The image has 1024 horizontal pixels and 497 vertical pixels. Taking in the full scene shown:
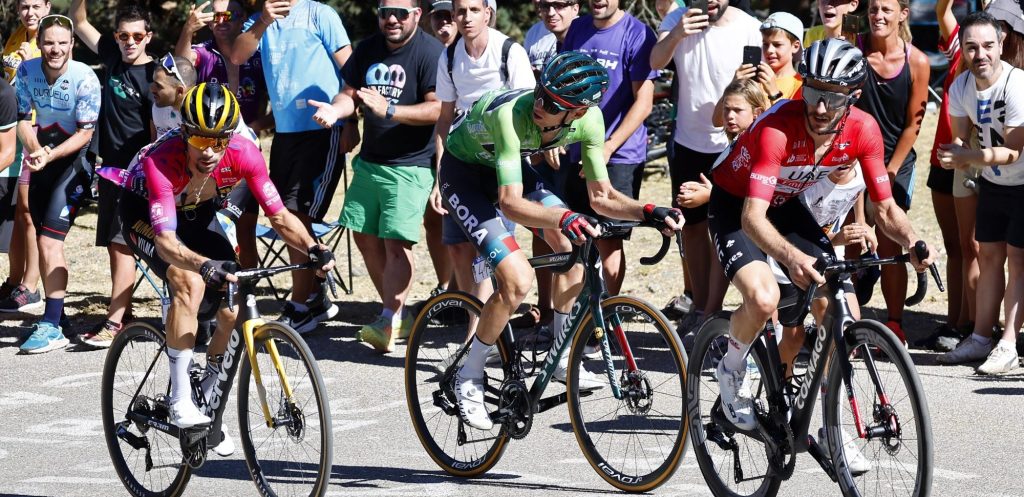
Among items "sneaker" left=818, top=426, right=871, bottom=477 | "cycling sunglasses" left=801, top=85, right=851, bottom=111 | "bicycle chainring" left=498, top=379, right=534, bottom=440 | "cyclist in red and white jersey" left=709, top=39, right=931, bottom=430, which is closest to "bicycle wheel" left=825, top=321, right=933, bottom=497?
"sneaker" left=818, top=426, right=871, bottom=477

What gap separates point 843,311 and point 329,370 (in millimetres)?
4283

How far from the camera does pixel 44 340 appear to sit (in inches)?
378

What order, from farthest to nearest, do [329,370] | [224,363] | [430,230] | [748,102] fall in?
[430,230] < [329,370] < [748,102] < [224,363]

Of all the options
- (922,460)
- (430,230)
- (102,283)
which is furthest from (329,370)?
(922,460)

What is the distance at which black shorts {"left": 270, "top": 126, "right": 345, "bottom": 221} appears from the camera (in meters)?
9.83

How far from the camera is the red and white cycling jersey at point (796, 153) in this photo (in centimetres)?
575

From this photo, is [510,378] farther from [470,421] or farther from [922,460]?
[922,460]

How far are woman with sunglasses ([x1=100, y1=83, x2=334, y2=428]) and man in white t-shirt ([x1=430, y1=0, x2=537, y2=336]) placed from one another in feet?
7.58

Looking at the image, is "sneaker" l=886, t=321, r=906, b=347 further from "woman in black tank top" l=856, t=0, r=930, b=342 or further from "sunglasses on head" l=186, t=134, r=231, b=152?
"sunglasses on head" l=186, t=134, r=231, b=152

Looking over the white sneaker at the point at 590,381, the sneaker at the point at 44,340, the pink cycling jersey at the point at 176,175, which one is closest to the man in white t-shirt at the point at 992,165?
the white sneaker at the point at 590,381

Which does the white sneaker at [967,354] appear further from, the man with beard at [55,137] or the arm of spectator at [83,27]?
the arm of spectator at [83,27]

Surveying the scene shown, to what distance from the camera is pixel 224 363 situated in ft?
19.9

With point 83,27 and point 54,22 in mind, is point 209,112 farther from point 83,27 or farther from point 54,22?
point 83,27

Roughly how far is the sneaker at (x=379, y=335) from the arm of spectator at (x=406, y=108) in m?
1.34
